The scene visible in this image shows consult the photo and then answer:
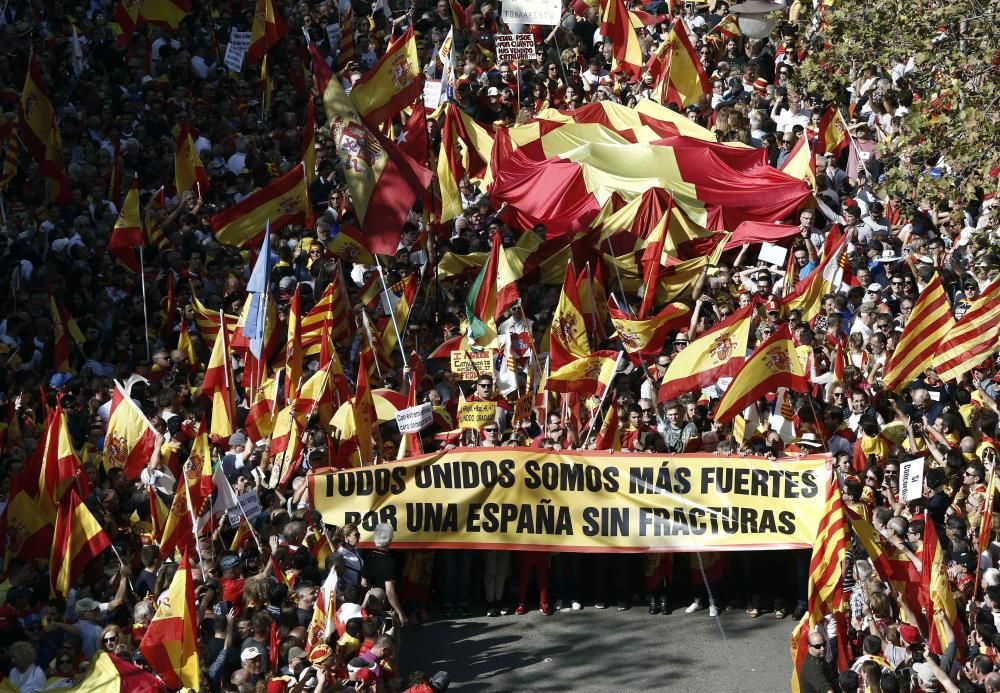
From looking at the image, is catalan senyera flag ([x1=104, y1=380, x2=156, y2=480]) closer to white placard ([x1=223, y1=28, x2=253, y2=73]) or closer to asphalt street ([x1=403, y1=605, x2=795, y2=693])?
asphalt street ([x1=403, y1=605, x2=795, y2=693])

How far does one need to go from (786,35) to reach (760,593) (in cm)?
1203

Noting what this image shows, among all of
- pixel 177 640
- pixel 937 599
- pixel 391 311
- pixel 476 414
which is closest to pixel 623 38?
pixel 391 311

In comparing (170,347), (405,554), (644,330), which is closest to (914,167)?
(644,330)

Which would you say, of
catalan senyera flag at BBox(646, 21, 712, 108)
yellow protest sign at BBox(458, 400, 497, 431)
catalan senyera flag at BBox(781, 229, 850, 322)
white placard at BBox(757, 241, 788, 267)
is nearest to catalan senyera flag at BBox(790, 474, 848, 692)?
yellow protest sign at BBox(458, 400, 497, 431)

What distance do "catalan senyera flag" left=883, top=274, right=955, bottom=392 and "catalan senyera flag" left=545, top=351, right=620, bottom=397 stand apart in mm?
2494

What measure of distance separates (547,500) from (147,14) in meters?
12.6

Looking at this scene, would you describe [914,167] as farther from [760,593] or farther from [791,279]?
[760,593]

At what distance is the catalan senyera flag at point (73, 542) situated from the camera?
16531mm

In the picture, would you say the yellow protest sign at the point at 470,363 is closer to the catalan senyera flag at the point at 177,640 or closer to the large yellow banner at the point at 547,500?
the large yellow banner at the point at 547,500

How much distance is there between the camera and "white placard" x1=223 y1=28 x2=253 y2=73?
27.5 meters

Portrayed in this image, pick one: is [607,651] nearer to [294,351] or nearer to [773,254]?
[294,351]

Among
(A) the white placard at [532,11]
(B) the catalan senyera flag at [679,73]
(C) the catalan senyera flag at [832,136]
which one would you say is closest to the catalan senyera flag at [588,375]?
(C) the catalan senyera flag at [832,136]

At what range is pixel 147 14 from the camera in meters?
27.6

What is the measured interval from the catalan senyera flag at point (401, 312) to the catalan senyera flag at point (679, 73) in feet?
21.4
